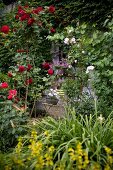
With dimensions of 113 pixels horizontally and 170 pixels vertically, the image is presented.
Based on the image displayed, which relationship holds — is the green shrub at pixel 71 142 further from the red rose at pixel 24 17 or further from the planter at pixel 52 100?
the planter at pixel 52 100

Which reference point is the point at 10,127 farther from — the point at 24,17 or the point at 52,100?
the point at 52,100

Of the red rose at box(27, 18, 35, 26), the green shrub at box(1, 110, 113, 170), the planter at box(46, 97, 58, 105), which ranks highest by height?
the red rose at box(27, 18, 35, 26)

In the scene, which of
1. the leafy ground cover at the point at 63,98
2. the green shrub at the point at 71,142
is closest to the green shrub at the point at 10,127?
the leafy ground cover at the point at 63,98

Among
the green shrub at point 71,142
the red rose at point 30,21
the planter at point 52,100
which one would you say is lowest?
the green shrub at point 71,142

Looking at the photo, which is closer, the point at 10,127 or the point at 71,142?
the point at 71,142

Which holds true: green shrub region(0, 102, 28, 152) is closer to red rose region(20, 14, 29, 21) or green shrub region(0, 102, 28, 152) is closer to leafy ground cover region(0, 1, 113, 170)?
leafy ground cover region(0, 1, 113, 170)

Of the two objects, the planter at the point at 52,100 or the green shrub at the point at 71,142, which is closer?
the green shrub at the point at 71,142

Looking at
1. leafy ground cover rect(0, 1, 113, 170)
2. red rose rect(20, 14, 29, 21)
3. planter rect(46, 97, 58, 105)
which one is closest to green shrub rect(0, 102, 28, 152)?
leafy ground cover rect(0, 1, 113, 170)

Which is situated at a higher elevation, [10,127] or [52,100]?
[52,100]

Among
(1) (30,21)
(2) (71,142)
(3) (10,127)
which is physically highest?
(1) (30,21)

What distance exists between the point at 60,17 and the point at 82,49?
2.11 metres

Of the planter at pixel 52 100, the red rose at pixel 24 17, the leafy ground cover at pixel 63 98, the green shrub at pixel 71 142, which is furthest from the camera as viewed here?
the planter at pixel 52 100

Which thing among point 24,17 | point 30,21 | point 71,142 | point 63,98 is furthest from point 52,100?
point 71,142

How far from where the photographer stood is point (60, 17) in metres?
8.55
